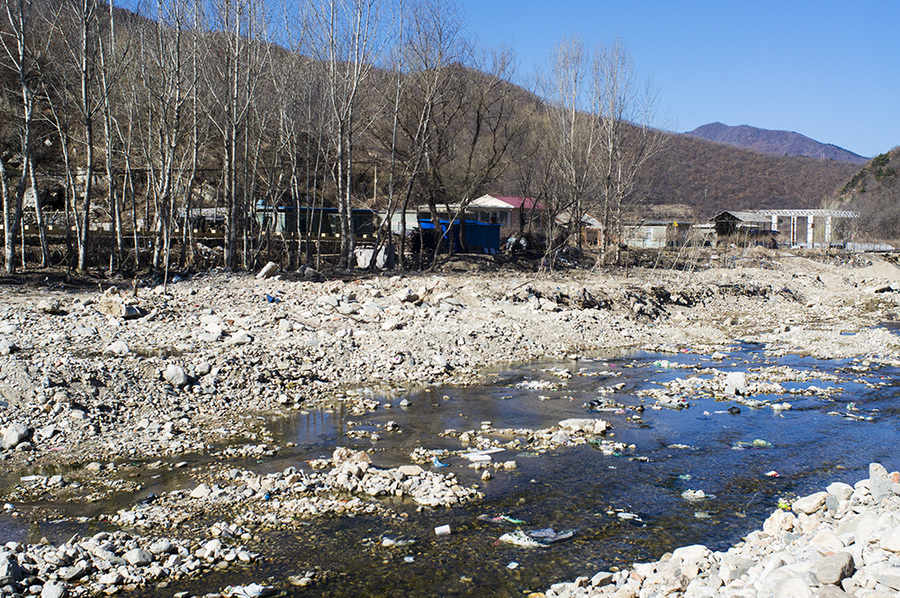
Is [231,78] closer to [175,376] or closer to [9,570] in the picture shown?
[175,376]

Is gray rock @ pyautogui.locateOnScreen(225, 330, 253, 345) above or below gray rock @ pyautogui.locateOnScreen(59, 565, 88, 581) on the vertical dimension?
above

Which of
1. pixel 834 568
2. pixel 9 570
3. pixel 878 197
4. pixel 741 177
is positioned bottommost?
pixel 9 570

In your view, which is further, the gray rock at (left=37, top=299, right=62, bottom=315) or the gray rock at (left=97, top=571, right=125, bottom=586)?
the gray rock at (left=37, top=299, right=62, bottom=315)

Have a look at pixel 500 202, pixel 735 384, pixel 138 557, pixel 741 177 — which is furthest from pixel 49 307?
pixel 741 177

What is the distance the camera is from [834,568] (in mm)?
3799

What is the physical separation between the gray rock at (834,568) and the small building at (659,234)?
4046 centimetres

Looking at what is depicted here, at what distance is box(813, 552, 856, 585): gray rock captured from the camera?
12.4ft

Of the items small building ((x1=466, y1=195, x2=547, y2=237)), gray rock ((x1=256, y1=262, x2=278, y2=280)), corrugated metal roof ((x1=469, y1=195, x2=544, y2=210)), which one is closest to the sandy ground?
gray rock ((x1=256, y1=262, x2=278, y2=280))

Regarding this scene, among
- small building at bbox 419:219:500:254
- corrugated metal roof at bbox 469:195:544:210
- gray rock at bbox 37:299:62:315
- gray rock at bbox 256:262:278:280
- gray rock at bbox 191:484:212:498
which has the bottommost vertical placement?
gray rock at bbox 191:484:212:498

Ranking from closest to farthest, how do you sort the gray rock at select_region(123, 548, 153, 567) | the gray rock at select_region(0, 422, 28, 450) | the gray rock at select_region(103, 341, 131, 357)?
1. the gray rock at select_region(123, 548, 153, 567)
2. the gray rock at select_region(0, 422, 28, 450)
3. the gray rock at select_region(103, 341, 131, 357)

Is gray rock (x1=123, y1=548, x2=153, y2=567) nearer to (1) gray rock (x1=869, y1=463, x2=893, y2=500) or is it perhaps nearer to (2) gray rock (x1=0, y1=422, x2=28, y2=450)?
(2) gray rock (x1=0, y1=422, x2=28, y2=450)

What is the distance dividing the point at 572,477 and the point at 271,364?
18.0ft

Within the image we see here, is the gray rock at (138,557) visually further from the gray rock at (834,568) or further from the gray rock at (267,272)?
the gray rock at (267,272)

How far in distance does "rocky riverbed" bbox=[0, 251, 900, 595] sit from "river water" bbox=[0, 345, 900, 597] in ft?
1.14
